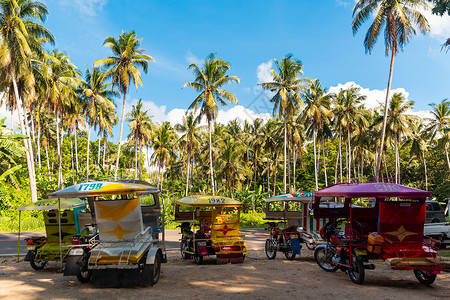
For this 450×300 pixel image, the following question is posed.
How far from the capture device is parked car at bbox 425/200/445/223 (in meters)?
17.6

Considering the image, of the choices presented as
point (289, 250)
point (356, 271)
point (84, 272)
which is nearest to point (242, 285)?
point (356, 271)

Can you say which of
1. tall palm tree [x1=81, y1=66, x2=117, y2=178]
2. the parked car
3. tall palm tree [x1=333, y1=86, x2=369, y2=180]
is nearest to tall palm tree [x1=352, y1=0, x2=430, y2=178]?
the parked car

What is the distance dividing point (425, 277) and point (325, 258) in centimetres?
242

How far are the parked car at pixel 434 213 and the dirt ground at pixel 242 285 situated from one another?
9.53 meters

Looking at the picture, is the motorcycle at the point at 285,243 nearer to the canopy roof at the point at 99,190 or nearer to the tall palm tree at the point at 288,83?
the canopy roof at the point at 99,190

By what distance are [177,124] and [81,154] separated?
24.1 meters

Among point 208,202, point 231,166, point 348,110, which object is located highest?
point 348,110

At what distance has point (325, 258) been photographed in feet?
30.9

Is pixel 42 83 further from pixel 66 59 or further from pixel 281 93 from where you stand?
pixel 281 93

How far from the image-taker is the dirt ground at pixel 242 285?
22.1 feet

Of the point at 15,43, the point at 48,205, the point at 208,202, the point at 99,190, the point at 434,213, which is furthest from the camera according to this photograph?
the point at 15,43

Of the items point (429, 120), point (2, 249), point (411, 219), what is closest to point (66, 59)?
point (2, 249)

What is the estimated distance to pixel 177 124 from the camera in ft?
151

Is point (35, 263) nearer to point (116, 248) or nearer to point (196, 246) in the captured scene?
point (116, 248)
